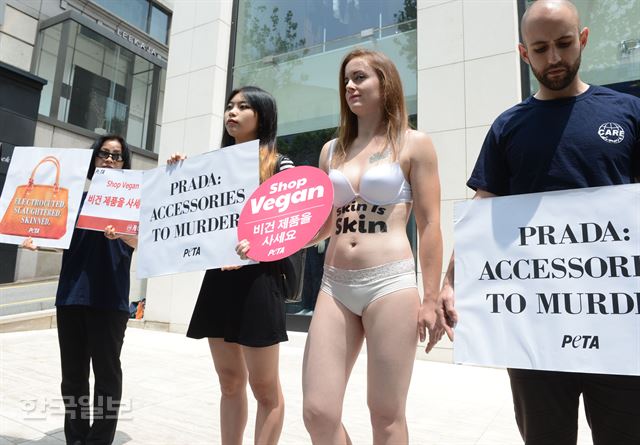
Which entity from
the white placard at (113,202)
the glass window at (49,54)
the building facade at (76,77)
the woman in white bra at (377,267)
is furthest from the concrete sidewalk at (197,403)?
the glass window at (49,54)

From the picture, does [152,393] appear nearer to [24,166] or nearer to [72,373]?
[72,373]

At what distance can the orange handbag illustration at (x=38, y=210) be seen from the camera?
2.97 m

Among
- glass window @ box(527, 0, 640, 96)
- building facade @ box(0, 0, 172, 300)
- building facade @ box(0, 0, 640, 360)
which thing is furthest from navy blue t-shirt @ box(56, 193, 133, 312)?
building facade @ box(0, 0, 172, 300)

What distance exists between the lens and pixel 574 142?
1.66m

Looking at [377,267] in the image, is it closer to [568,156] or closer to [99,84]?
[568,156]

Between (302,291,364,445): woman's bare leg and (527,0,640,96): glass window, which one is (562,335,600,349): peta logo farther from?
(527,0,640,96): glass window

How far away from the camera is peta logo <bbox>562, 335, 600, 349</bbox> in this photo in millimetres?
1542

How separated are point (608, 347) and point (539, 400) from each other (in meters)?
0.31

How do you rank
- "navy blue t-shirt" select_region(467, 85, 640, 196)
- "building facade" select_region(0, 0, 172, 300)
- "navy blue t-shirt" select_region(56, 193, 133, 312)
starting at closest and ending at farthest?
"navy blue t-shirt" select_region(467, 85, 640, 196) → "navy blue t-shirt" select_region(56, 193, 133, 312) → "building facade" select_region(0, 0, 172, 300)

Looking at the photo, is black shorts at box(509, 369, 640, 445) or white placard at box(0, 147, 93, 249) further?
white placard at box(0, 147, 93, 249)

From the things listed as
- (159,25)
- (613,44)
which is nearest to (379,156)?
(613,44)

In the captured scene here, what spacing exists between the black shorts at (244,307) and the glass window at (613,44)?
21.4ft

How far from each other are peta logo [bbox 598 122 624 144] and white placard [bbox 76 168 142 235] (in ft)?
8.55

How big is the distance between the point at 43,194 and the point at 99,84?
54.1 ft
